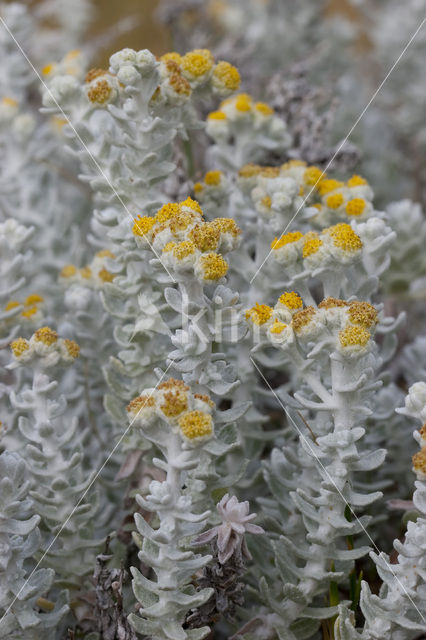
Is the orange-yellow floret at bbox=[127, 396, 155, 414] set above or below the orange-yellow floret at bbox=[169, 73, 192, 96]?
below

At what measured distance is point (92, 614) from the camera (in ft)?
4.62

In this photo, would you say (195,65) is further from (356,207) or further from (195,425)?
(195,425)

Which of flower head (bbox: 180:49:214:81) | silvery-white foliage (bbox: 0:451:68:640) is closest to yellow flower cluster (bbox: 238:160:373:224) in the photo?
flower head (bbox: 180:49:214:81)

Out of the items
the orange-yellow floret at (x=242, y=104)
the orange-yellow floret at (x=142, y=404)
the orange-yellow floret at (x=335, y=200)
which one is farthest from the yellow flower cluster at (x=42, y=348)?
the orange-yellow floret at (x=242, y=104)

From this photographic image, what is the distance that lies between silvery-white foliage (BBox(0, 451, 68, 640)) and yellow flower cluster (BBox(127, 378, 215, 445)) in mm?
242

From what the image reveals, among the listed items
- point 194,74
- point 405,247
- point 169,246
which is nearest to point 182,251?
point 169,246

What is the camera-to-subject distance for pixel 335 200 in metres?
1.57

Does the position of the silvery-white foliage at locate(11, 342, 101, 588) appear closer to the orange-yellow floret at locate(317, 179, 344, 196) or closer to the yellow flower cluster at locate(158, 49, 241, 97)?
the yellow flower cluster at locate(158, 49, 241, 97)

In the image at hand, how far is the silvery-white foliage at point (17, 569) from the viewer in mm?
1195

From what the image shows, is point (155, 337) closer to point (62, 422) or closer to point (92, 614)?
point (62, 422)

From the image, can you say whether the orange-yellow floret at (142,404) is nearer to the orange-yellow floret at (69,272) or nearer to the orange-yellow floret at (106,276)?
the orange-yellow floret at (106,276)

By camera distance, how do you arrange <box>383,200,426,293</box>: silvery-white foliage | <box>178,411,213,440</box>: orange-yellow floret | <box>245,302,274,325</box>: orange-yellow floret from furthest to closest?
<box>383,200,426,293</box>: silvery-white foliage
<box>245,302,274,325</box>: orange-yellow floret
<box>178,411,213,440</box>: orange-yellow floret

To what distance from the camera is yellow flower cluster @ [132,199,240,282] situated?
1.15 m

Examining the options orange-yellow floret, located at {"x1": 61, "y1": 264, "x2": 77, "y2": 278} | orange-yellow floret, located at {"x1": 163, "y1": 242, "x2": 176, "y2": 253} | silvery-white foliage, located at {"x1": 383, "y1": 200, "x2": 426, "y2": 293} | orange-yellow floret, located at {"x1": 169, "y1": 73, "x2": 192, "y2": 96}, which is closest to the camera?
orange-yellow floret, located at {"x1": 163, "y1": 242, "x2": 176, "y2": 253}
